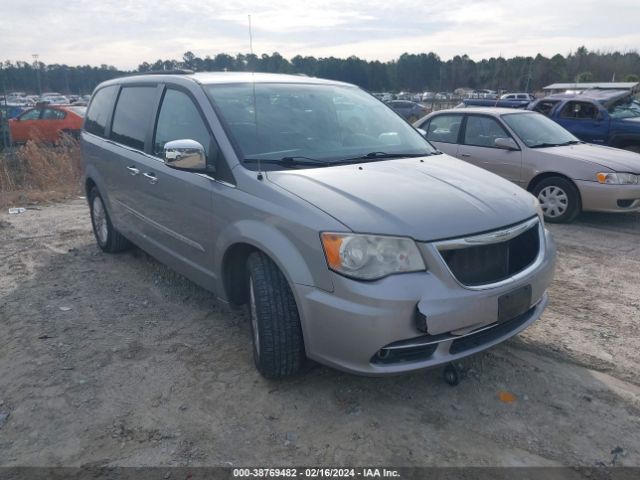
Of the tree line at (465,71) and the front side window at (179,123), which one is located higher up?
the tree line at (465,71)

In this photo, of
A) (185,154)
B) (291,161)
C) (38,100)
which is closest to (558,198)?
(291,161)

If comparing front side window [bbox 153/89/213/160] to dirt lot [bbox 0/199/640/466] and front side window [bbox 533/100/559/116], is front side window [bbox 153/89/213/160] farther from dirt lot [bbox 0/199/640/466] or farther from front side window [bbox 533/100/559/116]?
front side window [bbox 533/100/559/116]

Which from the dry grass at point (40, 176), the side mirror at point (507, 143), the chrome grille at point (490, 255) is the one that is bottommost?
the dry grass at point (40, 176)

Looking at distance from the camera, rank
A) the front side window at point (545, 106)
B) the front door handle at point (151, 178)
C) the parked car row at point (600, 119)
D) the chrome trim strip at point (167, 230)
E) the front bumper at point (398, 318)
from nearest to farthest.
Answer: the front bumper at point (398, 318) < the chrome trim strip at point (167, 230) < the front door handle at point (151, 178) < the parked car row at point (600, 119) < the front side window at point (545, 106)

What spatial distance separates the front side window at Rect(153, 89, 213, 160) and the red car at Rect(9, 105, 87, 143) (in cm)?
1372

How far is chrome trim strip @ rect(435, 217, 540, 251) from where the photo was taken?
2.67m

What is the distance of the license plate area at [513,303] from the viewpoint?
2793 millimetres

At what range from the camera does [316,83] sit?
14.3ft

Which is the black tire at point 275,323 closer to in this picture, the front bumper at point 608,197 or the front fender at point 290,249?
the front fender at point 290,249

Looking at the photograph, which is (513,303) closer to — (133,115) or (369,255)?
(369,255)

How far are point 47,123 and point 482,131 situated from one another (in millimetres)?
14254

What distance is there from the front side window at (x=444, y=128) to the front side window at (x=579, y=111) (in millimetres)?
4028

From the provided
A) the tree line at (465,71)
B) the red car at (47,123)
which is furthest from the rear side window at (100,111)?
the tree line at (465,71)

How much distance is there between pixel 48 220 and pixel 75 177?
12.2 ft
